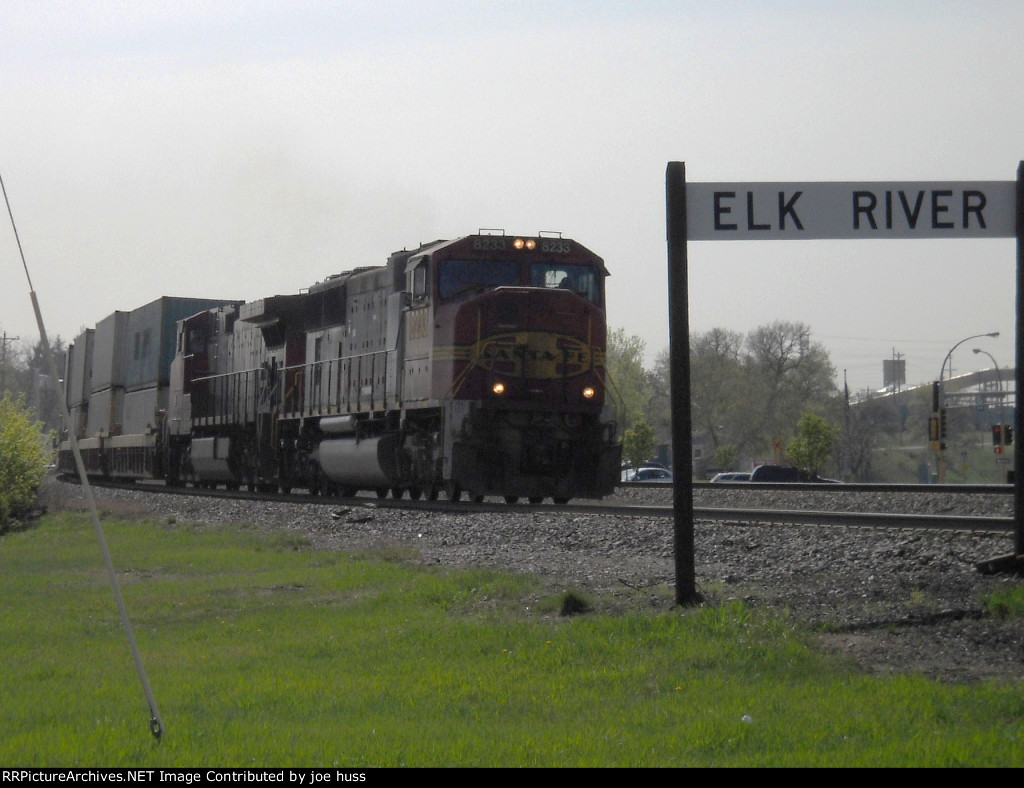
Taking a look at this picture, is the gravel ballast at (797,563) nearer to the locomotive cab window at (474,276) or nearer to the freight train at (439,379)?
the freight train at (439,379)

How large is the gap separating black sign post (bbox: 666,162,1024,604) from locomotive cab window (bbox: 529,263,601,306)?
10516mm

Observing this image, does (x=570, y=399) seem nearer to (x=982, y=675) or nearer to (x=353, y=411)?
(x=353, y=411)

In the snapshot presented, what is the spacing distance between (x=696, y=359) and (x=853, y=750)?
9214cm

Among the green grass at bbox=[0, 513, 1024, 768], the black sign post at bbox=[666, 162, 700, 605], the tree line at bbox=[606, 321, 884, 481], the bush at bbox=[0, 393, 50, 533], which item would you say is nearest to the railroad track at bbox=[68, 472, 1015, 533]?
the black sign post at bbox=[666, 162, 700, 605]

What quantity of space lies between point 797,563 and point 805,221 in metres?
3.37

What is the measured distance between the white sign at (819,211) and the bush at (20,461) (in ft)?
67.1

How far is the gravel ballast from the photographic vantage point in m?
6.82

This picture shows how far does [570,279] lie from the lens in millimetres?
19406

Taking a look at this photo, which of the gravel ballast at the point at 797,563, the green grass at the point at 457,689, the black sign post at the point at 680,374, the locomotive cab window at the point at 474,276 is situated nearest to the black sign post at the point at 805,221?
the black sign post at the point at 680,374

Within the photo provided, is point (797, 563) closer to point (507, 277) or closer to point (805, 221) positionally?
point (805, 221)

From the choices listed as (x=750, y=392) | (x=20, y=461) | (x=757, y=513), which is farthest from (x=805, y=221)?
(x=750, y=392)

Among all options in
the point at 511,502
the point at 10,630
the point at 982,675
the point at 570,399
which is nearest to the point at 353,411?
the point at 511,502

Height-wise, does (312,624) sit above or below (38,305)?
below
